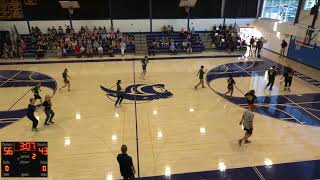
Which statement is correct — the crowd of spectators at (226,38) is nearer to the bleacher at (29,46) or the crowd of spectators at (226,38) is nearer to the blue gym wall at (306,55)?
the blue gym wall at (306,55)

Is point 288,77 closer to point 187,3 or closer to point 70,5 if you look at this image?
point 187,3

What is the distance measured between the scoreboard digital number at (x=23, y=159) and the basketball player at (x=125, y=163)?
1.70 m

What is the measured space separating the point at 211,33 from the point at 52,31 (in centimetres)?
1431

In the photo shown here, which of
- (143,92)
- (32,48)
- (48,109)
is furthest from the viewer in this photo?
(32,48)

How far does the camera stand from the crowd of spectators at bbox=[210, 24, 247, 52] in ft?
78.2

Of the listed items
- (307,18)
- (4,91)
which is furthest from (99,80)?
(307,18)

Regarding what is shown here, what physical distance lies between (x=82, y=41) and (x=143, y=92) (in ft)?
36.2

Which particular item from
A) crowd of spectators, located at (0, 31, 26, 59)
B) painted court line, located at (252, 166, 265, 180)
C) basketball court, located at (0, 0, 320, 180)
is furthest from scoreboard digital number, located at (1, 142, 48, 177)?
crowd of spectators, located at (0, 31, 26, 59)

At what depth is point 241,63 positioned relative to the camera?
20109 mm

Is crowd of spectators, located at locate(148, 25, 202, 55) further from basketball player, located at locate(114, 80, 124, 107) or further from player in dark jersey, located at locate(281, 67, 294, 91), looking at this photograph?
basketball player, located at locate(114, 80, 124, 107)

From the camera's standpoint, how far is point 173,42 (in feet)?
77.3

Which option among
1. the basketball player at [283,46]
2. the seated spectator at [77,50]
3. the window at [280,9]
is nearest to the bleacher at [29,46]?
the seated spectator at [77,50]

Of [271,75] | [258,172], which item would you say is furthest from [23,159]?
[271,75]

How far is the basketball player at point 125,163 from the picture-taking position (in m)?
6.27
